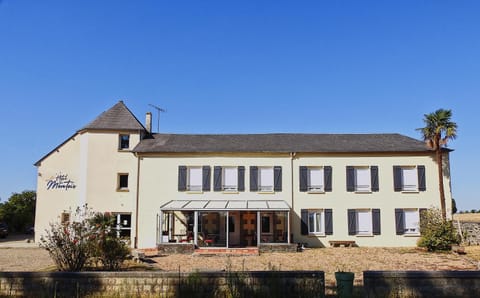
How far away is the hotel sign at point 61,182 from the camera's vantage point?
26.5 metres

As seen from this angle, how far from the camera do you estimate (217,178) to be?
82.3 ft

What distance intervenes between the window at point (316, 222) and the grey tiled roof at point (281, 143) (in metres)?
3.98

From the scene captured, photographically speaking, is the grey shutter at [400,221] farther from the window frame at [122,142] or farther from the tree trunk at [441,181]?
the window frame at [122,142]

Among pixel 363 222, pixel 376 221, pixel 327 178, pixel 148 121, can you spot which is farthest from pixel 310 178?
pixel 148 121

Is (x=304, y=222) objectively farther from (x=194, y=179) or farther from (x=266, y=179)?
(x=194, y=179)

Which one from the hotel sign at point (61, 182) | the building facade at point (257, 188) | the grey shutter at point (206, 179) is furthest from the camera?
the hotel sign at point (61, 182)

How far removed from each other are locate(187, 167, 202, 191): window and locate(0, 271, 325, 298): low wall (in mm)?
15762

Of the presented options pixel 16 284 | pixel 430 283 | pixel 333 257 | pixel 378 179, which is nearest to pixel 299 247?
pixel 333 257

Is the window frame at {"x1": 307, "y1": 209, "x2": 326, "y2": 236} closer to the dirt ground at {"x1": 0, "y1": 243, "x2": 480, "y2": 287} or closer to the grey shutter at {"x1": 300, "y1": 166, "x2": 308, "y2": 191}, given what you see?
→ the grey shutter at {"x1": 300, "y1": 166, "x2": 308, "y2": 191}

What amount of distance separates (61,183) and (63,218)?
2.45 metres

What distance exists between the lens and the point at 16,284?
9586 millimetres

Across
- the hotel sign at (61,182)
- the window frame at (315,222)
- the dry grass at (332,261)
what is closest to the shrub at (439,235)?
the dry grass at (332,261)

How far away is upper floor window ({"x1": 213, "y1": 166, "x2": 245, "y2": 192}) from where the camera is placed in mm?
25094

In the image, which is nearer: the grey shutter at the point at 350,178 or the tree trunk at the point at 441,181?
the tree trunk at the point at 441,181
